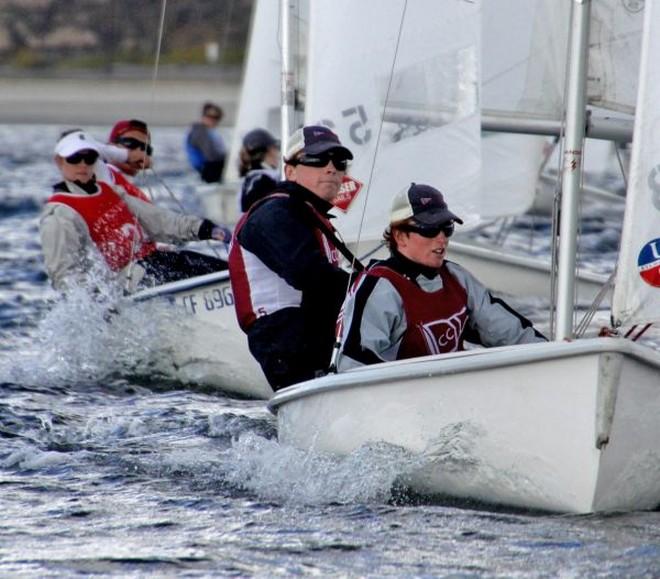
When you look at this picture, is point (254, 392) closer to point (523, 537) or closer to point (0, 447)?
point (0, 447)

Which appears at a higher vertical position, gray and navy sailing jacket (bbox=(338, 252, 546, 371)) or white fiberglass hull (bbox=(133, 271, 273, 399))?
gray and navy sailing jacket (bbox=(338, 252, 546, 371))

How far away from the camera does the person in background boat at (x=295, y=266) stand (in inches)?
223

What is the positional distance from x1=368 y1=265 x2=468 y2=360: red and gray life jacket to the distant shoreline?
32.8 metres

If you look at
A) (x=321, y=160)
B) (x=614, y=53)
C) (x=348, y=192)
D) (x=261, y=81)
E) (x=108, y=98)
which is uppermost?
(x=614, y=53)

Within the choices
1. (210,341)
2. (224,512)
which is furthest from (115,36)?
(224,512)

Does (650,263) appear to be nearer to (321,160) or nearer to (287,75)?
(321,160)

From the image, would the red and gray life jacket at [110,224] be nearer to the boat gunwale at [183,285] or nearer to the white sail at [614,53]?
the boat gunwale at [183,285]

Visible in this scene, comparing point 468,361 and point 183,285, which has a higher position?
point 468,361

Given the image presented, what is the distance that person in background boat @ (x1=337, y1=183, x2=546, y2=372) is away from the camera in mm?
5211

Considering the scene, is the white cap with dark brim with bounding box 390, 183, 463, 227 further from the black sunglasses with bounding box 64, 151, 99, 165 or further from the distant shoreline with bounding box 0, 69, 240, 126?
the distant shoreline with bounding box 0, 69, 240, 126

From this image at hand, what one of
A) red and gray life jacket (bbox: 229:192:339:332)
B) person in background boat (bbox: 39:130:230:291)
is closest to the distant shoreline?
person in background boat (bbox: 39:130:230:291)

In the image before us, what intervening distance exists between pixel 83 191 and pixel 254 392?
1317mm

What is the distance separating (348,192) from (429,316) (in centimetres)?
175

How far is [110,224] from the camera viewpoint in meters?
8.16
